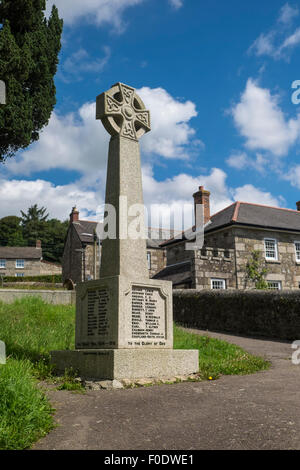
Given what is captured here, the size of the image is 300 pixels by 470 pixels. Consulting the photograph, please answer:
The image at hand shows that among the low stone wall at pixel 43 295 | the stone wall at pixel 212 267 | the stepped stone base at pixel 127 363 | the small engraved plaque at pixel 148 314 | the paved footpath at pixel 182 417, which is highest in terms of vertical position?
the stone wall at pixel 212 267

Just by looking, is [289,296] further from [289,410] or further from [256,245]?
[289,410]

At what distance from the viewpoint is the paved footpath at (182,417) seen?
370cm

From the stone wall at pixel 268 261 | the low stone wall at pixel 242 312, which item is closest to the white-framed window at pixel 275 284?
the stone wall at pixel 268 261

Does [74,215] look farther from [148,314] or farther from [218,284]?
[148,314]

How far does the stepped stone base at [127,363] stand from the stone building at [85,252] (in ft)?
78.8

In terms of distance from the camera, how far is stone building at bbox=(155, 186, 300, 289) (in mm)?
22172

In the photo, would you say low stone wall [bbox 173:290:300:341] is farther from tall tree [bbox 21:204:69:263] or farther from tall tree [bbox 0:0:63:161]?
tall tree [bbox 21:204:69:263]

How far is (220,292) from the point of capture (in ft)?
58.5

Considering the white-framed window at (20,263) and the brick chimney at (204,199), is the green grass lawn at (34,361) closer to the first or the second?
the brick chimney at (204,199)

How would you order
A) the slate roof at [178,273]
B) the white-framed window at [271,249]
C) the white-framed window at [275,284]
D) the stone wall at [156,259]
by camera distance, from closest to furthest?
the slate roof at [178,273] → the white-framed window at [275,284] → the white-framed window at [271,249] → the stone wall at [156,259]

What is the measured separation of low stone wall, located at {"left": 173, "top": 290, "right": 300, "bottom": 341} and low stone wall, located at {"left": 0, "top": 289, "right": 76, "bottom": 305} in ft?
18.5

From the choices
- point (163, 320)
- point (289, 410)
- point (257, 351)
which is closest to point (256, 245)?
point (257, 351)

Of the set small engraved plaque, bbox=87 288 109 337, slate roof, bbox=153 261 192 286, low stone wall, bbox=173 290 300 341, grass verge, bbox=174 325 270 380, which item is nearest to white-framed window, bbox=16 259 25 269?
slate roof, bbox=153 261 192 286
